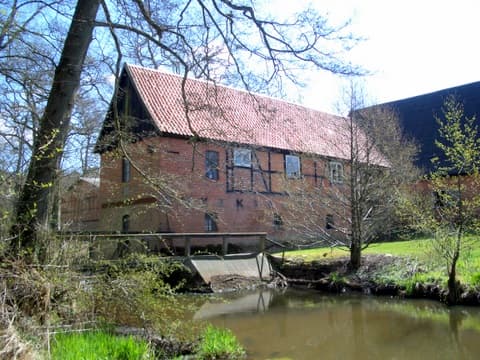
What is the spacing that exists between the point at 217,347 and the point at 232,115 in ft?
19.3

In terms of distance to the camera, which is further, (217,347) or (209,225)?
(209,225)

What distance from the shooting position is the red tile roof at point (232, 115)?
7.42m

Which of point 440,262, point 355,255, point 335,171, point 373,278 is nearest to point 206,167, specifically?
point 335,171

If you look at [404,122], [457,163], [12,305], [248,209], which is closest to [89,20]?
[12,305]

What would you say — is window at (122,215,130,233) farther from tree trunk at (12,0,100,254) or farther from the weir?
→ tree trunk at (12,0,100,254)

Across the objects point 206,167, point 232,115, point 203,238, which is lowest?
point 203,238

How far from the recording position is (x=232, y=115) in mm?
10500

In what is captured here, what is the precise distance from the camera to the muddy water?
22.2ft

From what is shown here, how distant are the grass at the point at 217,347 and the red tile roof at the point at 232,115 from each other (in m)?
3.12

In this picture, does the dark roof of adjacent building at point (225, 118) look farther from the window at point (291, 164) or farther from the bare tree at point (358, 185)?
the window at point (291, 164)

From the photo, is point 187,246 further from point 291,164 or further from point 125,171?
point 291,164

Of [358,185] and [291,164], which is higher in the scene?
[291,164]

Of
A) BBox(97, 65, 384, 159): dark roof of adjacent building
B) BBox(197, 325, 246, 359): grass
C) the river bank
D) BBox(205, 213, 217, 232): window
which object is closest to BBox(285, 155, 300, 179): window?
BBox(97, 65, 384, 159): dark roof of adjacent building

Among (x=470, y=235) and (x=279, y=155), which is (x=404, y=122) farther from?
(x=470, y=235)
